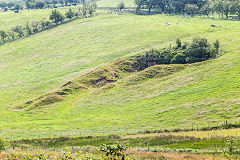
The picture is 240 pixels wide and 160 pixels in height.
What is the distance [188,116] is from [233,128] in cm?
1079

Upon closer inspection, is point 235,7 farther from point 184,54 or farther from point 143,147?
point 143,147

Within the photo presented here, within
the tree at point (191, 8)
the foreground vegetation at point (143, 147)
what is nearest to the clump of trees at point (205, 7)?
the tree at point (191, 8)

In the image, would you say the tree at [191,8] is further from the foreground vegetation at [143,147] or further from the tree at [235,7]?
the foreground vegetation at [143,147]

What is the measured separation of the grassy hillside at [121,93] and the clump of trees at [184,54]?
5.31 meters

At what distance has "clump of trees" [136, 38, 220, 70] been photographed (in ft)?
264

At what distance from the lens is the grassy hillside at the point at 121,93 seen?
5303 centimetres

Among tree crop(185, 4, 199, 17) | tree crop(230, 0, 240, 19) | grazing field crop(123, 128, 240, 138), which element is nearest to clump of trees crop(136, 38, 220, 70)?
grazing field crop(123, 128, 240, 138)

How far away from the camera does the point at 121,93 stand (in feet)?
239

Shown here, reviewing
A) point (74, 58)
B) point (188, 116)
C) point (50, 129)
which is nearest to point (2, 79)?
point (74, 58)

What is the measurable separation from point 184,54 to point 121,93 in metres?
30.0

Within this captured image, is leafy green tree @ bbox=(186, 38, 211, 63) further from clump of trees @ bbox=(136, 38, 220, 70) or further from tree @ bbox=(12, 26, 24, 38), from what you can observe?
tree @ bbox=(12, 26, 24, 38)

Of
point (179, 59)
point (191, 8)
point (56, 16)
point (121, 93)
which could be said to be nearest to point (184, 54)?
point (179, 59)

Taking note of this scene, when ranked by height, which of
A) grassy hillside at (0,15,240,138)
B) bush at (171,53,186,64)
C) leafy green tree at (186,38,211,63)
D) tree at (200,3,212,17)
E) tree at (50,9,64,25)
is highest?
tree at (200,3,212,17)

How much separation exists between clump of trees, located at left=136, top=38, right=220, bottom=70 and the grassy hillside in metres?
5.31
